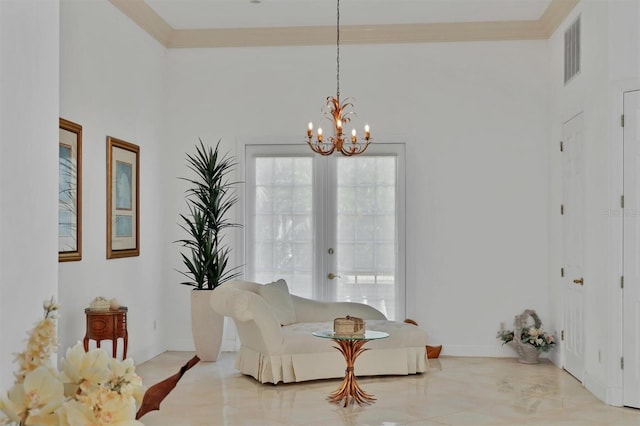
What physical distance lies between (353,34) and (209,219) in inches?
98.0

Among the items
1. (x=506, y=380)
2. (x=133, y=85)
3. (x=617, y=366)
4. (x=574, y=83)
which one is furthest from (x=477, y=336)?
(x=133, y=85)

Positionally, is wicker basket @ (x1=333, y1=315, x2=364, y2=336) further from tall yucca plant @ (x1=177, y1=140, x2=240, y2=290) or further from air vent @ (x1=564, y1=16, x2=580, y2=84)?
air vent @ (x1=564, y1=16, x2=580, y2=84)

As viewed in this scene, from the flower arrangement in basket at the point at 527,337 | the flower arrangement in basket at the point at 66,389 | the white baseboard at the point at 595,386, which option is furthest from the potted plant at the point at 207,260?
A: the flower arrangement in basket at the point at 66,389

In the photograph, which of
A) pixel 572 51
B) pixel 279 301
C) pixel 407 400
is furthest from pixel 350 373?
pixel 572 51

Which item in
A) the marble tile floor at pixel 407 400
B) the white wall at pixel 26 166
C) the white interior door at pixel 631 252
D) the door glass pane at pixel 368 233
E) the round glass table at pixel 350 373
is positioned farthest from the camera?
the door glass pane at pixel 368 233

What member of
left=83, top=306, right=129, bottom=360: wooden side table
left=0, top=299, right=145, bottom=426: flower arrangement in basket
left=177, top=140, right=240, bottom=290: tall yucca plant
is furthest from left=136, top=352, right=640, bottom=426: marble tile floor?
left=0, top=299, right=145, bottom=426: flower arrangement in basket

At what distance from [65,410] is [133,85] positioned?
6.35 m

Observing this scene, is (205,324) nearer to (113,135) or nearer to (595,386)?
(113,135)

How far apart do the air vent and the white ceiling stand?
450 mm

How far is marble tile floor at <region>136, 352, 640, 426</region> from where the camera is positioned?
489 cm

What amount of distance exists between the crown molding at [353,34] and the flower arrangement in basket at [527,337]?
2.90m

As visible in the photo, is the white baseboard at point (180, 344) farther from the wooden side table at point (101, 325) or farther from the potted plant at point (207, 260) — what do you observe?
the wooden side table at point (101, 325)

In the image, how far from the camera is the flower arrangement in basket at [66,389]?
0.87m

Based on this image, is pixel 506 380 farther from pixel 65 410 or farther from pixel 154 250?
pixel 65 410
